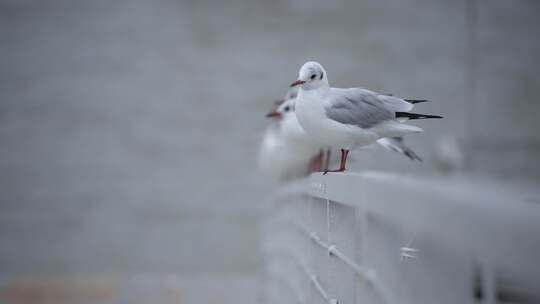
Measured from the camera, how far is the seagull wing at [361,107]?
128 centimetres

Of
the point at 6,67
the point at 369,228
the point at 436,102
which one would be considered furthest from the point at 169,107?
the point at 369,228

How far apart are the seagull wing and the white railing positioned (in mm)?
232

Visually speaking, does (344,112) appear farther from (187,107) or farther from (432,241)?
Answer: (187,107)

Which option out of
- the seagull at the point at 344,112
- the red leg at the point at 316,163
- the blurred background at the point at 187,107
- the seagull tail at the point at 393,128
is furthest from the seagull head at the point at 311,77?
the blurred background at the point at 187,107

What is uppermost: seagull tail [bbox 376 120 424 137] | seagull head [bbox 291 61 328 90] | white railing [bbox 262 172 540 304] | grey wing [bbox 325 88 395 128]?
seagull head [bbox 291 61 328 90]

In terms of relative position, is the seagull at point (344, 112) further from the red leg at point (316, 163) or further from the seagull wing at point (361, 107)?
the red leg at point (316, 163)

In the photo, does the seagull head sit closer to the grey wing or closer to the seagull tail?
the grey wing

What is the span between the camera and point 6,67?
16.8ft

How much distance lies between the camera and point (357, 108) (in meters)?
1.31

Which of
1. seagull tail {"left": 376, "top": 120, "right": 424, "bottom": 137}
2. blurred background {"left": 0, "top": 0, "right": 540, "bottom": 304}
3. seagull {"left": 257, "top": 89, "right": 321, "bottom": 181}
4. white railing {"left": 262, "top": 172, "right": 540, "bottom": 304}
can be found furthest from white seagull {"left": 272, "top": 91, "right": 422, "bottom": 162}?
blurred background {"left": 0, "top": 0, "right": 540, "bottom": 304}

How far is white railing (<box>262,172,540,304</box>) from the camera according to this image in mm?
372

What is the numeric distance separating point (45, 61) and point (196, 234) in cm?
168

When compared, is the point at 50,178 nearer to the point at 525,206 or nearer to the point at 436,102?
the point at 436,102

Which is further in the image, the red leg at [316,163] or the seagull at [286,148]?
the red leg at [316,163]
